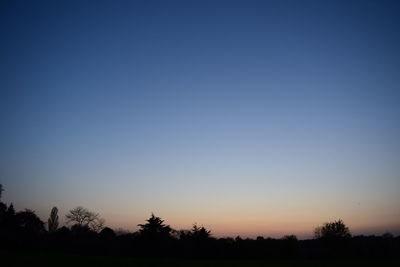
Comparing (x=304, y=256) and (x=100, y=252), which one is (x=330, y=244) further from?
(x=100, y=252)

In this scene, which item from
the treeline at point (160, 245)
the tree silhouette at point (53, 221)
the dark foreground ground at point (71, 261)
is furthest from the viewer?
the tree silhouette at point (53, 221)

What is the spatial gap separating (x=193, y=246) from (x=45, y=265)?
32218 mm

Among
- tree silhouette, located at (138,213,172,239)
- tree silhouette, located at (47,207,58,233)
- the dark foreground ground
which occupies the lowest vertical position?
the dark foreground ground

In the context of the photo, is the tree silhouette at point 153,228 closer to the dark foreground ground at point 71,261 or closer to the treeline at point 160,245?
the treeline at point 160,245

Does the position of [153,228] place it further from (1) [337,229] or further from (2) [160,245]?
(1) [337,229]

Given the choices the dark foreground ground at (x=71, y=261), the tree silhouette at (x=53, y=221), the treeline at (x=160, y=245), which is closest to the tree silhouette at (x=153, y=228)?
the treeline at (x=160, y=245)

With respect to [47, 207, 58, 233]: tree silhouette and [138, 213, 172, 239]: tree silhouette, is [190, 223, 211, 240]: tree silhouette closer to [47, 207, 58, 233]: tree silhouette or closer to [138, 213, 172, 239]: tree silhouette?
[138, 213, 172, 239]: tree silhouette

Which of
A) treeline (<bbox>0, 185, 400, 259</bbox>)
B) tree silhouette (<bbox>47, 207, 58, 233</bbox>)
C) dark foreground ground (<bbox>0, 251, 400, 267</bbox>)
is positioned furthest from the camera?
tree silhouette (<bbox>47, 207, 58, 233</bbox>)

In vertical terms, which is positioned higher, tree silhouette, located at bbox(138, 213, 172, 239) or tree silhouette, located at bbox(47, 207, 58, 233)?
tree silhouette, located at bbox(47, 207, 58, 233)

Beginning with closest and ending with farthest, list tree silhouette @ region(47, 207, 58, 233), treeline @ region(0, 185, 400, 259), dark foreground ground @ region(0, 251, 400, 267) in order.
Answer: dark foreground ground @ region(0, 251, 400, 267), treeline @ region(0, 185, 400, 259), tree silhouette @ region(47, 207, 58, 233)

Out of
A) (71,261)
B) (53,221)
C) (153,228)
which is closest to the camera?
(71,261)

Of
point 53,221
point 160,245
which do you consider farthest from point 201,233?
point 53,221

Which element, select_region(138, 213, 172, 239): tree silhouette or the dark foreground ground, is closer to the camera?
the dark foreground ground

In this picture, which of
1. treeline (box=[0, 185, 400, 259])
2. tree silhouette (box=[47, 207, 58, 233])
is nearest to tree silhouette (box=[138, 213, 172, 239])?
treeline (box=[0, 185, 400, 259])
